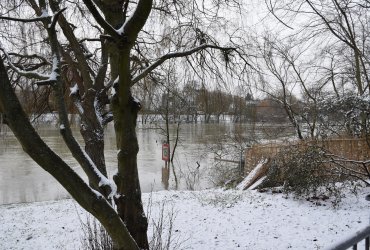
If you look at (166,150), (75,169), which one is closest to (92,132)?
(166,150)

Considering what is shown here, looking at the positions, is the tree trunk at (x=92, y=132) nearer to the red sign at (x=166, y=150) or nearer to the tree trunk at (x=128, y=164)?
the tree trunk at (x=128, y=164)

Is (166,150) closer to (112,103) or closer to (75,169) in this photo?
(75,169)

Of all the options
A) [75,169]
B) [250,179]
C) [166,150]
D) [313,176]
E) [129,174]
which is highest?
[129,174]

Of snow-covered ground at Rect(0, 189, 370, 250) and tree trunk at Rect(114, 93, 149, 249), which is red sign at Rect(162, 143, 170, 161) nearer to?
snow-covered ground at Rect(0, 189, 370, 250)

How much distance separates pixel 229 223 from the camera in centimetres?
666

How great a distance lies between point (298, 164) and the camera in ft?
27.0

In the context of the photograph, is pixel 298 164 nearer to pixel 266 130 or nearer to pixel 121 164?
pixel 121 164

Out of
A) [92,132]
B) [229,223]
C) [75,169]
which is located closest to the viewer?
[92,132]

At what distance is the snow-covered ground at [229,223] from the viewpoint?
5.73 metres

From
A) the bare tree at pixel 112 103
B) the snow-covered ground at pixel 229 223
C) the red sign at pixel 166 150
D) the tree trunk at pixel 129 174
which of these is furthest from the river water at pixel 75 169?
the tree trunk at pixel 129 174

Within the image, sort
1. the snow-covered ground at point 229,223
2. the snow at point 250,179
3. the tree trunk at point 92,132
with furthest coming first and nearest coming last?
1. the snow at point 250,179
2. the tree trunk at point 92,132
3. the snow-covered ground at point 229,223

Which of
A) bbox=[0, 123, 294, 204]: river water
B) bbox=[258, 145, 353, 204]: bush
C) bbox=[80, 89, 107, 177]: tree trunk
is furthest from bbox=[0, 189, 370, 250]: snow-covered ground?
bbox=[0, 123, 294, 204]: river water

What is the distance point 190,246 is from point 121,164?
2.83 metres

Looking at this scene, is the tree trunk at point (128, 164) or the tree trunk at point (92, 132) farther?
the tree trunk at point (92, 132)
